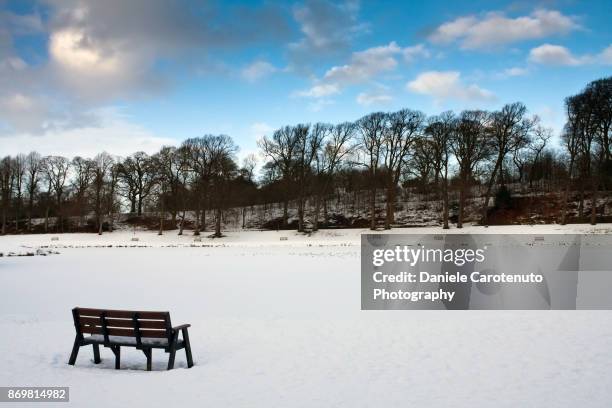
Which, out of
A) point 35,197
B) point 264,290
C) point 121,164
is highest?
point 121,164

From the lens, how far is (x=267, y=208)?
69500 millimetres

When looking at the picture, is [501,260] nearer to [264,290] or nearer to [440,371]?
[264,290]

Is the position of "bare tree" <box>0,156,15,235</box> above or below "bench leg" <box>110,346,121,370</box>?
above

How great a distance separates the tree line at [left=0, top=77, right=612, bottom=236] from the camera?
49.0 metres

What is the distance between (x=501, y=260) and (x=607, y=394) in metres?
17.2

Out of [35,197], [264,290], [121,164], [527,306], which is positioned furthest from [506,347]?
[35,197]

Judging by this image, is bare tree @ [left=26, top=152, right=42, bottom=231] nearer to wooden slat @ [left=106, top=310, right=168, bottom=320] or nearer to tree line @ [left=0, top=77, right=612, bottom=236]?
tree line @ [left=0, top=77, right=612, bottom=236]

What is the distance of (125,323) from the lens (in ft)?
26.4

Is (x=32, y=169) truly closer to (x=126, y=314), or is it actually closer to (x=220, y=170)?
(x=220, y=170)

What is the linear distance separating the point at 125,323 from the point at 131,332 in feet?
0.62

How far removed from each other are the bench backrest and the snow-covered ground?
2.01 feet

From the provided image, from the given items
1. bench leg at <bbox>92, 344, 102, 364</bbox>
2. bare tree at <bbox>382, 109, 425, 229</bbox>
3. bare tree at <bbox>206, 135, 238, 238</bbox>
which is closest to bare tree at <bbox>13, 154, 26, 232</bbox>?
bare tree at <bbox>206, 135, 238, 238</bbox>

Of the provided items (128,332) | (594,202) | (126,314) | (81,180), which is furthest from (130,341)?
(81,180)

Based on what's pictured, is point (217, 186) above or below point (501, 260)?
above
